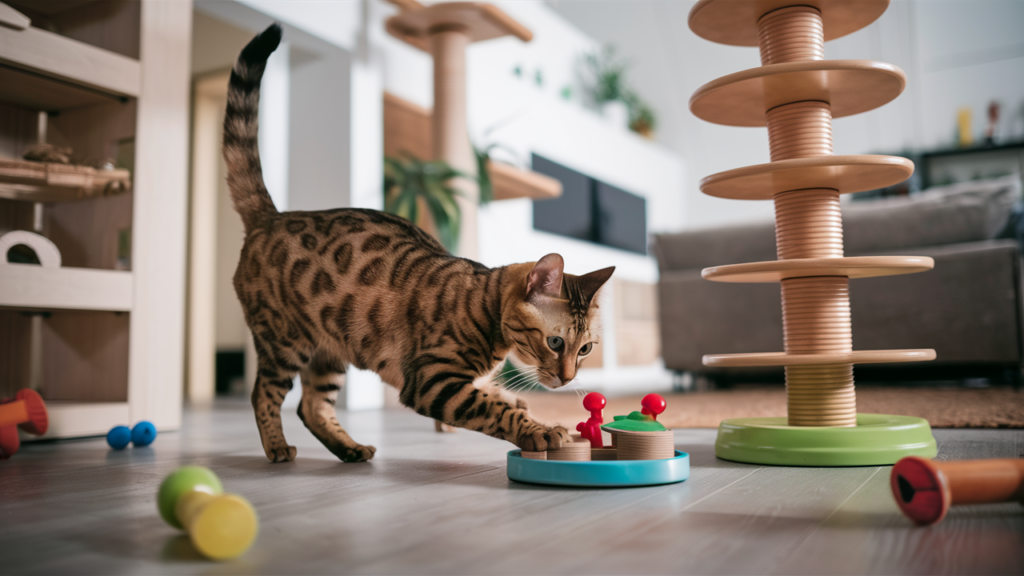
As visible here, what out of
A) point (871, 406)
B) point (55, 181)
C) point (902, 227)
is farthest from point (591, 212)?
point (55, 181)

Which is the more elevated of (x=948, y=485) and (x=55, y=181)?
(x=55, y=181)

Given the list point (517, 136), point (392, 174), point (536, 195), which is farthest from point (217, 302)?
point (517, 136)

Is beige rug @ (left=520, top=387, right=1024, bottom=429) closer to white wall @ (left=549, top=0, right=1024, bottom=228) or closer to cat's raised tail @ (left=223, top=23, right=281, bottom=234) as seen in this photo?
cat's raised tail @ (left=223, top=23, right=281, bottom=234)

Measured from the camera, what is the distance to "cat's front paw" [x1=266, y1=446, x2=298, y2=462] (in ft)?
4.85

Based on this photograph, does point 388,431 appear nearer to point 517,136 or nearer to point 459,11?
point 459,11

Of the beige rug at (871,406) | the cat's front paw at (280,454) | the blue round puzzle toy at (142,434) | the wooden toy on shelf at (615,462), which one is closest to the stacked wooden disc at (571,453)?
the wooden toy on shelf at (615,462)

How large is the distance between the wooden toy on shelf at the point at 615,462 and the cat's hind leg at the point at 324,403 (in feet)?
1.49

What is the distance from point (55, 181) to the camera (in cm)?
196

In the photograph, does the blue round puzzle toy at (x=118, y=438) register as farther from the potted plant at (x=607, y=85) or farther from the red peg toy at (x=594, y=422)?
the potted plant at (x=607, y=85)

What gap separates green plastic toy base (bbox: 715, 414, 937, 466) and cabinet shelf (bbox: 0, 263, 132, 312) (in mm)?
1696

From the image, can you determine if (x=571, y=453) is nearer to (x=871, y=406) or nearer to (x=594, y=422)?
(x=594, y=422)

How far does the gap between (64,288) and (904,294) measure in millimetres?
3155

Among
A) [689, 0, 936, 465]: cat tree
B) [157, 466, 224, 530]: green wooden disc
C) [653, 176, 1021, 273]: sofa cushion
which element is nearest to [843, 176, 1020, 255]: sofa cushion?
[653, 176, 1021, 273]: sofa cushion

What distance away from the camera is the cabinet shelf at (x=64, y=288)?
177cm
